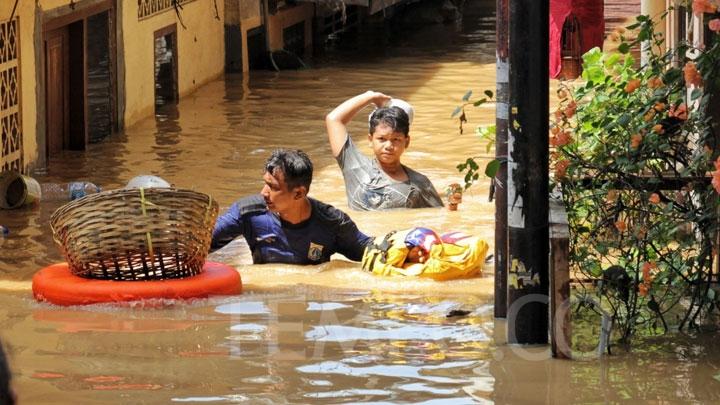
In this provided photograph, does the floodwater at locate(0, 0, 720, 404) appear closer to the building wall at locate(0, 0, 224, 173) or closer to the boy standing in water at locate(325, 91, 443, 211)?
the boy standing in water at locate(325, 91, 443, 211)

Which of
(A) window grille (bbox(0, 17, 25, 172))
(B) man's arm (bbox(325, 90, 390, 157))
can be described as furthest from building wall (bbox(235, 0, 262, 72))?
(B) man's arm (bbox(325, 90, 390, 157))

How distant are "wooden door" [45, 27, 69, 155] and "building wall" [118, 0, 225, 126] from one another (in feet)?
3.66

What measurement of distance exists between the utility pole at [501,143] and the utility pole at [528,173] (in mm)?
331

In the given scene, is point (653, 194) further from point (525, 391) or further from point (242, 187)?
point (242, 187)

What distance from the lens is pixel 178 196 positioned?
26.4 ft

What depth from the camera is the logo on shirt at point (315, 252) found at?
880 centimetres

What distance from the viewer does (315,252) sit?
882cm

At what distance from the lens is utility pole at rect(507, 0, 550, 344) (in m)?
6.52

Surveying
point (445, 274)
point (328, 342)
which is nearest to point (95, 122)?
point (445, 274)

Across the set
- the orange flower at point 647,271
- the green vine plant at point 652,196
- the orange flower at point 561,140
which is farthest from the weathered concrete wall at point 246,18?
the orange flower at point 647,271

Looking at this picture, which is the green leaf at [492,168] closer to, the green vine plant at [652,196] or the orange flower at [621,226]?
the green vine plant at [652,196]

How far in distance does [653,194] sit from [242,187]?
20.1 feet

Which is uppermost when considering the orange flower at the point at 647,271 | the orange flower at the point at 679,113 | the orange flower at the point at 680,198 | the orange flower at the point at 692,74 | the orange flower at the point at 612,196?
the orange flower at the point at 692,74

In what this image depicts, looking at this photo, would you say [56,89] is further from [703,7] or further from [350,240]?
[703,7]
